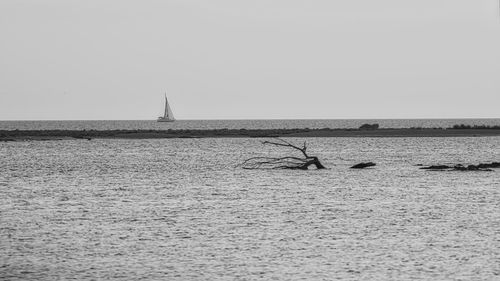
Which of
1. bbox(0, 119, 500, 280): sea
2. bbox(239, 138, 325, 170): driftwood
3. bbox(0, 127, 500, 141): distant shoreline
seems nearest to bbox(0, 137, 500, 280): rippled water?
bbox(0, 119, 500, 280): sea

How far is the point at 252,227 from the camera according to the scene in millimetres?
27484

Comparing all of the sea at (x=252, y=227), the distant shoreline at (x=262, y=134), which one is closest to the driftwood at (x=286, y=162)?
the sea at (x=252, y=227)

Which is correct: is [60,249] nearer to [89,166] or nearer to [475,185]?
[475,185]

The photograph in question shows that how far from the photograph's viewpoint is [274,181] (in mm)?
46594

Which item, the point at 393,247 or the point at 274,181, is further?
the point at 274,181

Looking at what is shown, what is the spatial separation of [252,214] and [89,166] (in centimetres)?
3439

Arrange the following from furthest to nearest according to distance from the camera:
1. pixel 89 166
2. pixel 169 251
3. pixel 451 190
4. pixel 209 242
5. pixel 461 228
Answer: pixel 89 166 < pixel 451 190 < pixel 461 228 < pixel 209 242 < pixel 169 251

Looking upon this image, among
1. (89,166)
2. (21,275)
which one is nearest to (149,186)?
(89,166)

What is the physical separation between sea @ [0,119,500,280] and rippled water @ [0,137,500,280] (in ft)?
0.14

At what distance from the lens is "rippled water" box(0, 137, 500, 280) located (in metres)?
20.2

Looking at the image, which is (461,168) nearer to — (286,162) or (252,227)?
(286,162)

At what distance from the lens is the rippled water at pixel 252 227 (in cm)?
2025

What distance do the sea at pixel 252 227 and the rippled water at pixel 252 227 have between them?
0.04 meters

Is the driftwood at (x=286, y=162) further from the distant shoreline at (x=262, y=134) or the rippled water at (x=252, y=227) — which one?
the distant shoreline at (x=262, y=134)
